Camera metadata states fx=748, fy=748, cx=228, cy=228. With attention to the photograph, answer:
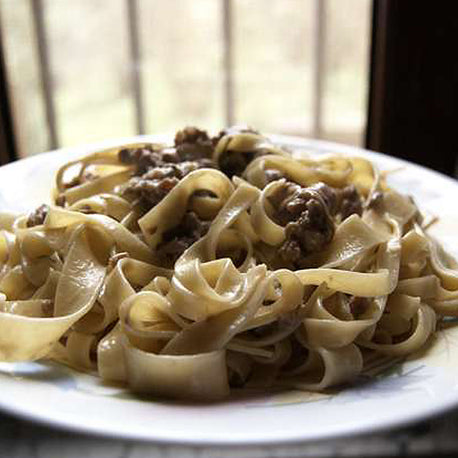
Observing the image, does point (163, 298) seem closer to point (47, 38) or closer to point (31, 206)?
point (31, 206)

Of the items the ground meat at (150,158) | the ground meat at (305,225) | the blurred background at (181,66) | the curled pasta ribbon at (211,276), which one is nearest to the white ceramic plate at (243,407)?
the curled pasta ribbon at (211,276)

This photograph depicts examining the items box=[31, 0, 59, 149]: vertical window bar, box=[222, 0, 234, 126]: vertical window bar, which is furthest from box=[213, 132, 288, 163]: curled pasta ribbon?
box=[31, 0, 59, 149]: vertical window bar

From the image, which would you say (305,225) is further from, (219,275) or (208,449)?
(208,449)

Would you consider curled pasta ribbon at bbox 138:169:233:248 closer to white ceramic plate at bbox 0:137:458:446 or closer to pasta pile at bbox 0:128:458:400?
pasta pile at bbox 0:128:458:400

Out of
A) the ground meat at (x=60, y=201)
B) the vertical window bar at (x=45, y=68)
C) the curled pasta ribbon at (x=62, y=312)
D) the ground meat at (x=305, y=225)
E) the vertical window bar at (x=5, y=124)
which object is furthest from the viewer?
the vertical window bar at (x=45, y=68)

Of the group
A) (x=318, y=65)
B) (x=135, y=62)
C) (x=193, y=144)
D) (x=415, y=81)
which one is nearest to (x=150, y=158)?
(x=193, y=144)

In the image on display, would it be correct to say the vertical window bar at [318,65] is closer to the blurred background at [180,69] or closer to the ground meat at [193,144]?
the blurred background at [180,69]

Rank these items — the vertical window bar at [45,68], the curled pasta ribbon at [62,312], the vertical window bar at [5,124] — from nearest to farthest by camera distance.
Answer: the curled pasta ribbon at [62,312] → the vertical window bar at [5,124] → the vertical window bar at [45,68]
